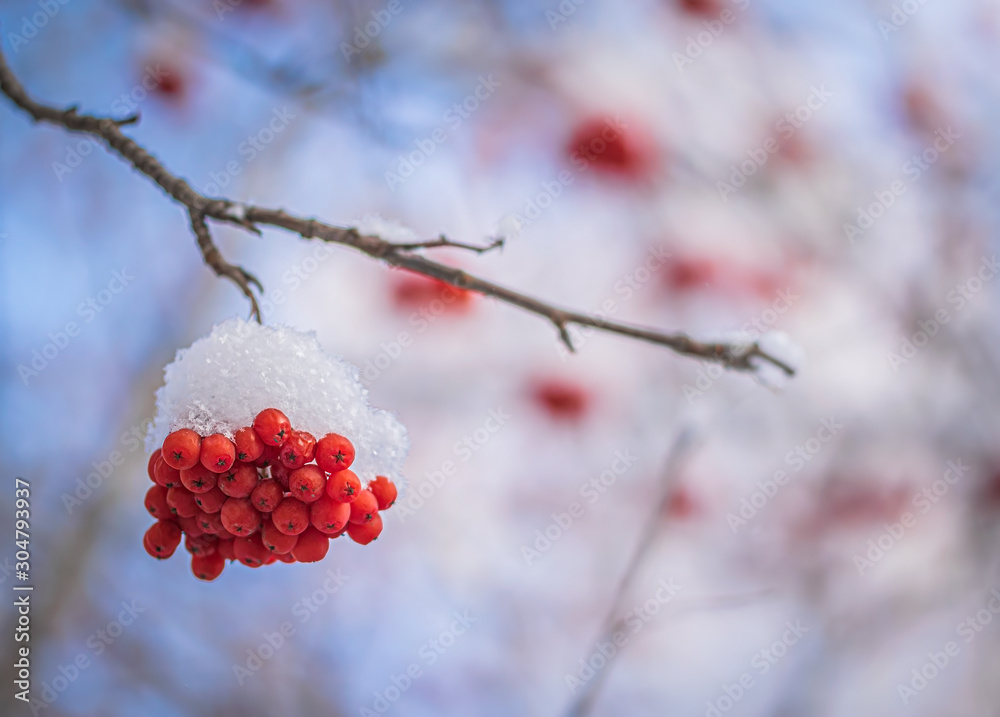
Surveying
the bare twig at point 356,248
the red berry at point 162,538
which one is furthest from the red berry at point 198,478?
the bare twig at point 356,248

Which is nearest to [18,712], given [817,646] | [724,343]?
[724,343]

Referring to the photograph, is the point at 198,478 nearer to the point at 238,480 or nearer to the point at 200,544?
the point at 238,480

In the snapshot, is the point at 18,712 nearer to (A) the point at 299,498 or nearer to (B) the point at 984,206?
(A) the point at 299,498

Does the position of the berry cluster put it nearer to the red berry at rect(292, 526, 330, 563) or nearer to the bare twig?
the red berry at rect(292, 526, 330, 563)

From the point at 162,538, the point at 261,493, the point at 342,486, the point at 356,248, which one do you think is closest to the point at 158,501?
the point at 162,538

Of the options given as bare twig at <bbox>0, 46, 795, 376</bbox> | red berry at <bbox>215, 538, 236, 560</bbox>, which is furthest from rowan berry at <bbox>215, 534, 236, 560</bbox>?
bare twig at <bbox>0, 46, 795, 376</bbox>

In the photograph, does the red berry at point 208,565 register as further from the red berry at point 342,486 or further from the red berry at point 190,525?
the red berry at point 342,486
